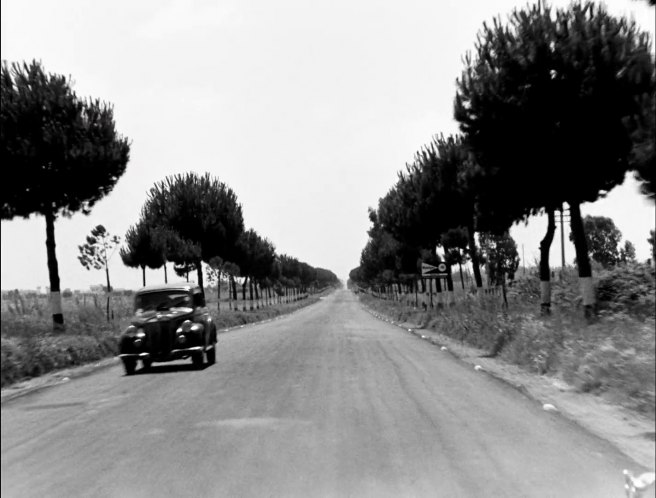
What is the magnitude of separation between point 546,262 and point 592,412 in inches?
500

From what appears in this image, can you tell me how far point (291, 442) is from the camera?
22.9 feet

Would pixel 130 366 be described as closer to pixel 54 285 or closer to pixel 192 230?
pixel 54 285

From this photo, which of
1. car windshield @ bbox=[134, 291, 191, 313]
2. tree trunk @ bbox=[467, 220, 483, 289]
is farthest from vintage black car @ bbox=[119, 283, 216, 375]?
tree trunk @ bbox=[467, 220, 483, 289]

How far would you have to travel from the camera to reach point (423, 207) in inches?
1359

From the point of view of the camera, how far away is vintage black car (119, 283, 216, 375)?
33.4 feet

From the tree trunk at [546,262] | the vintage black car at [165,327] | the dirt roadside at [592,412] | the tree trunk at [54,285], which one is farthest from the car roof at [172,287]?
the tree trunk at [546,262]

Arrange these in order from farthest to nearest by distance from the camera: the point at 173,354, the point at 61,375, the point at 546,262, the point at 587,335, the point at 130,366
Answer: the point at 546,262 → the point at 587,335 → the point at 61,375 → the point at 130,366 → the point at 173,354

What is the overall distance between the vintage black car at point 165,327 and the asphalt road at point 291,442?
0.48 m

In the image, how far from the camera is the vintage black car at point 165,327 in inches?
401

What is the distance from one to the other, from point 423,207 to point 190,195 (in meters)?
14.6

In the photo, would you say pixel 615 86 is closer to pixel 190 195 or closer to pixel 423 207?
pixel 423 207

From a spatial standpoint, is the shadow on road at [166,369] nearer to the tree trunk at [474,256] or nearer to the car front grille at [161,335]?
the car front grille at [161,335]

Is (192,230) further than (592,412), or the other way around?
(192,230)

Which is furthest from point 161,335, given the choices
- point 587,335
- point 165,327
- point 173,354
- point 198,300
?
point 587,335
